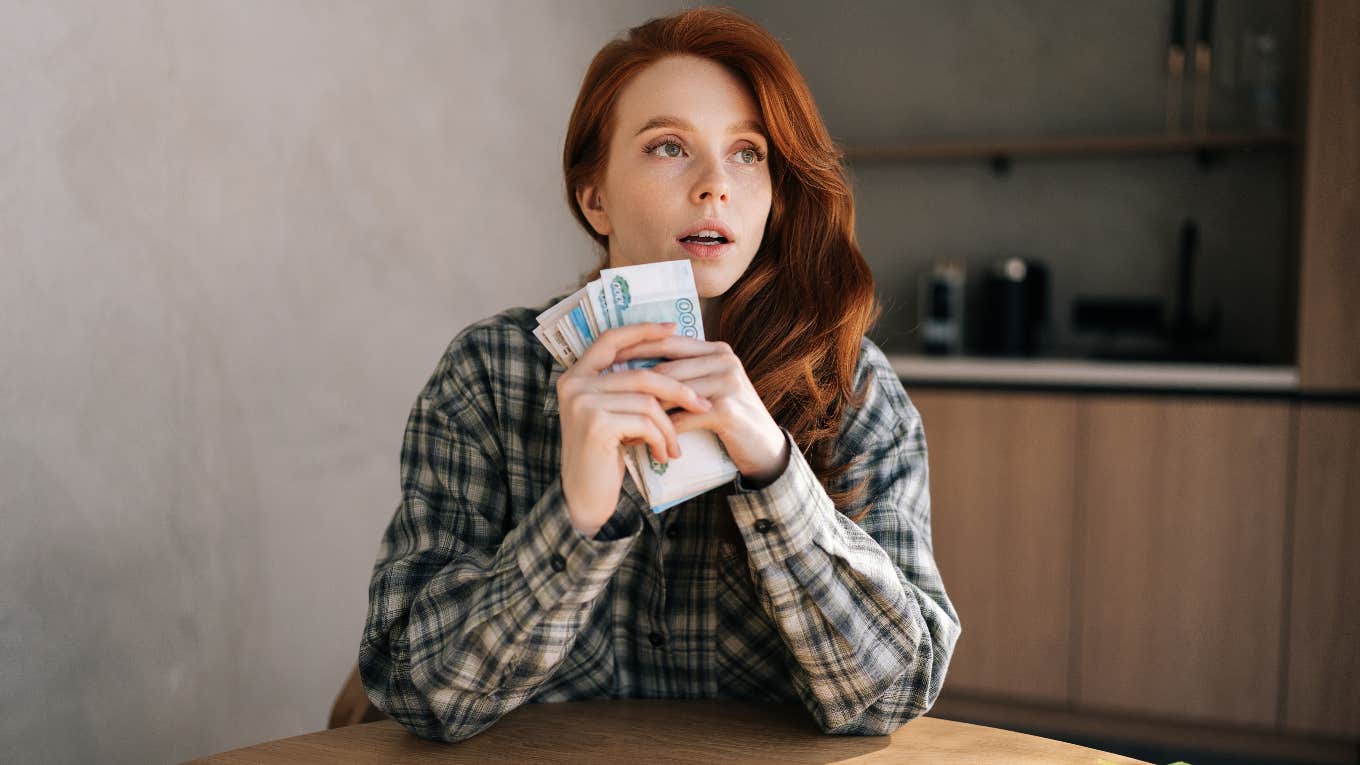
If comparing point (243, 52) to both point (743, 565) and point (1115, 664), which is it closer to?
point (743, 565)

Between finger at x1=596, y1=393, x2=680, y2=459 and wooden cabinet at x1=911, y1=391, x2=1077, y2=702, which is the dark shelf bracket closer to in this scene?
wooden cabinet at x1=911, y1=391, x2=1077, y2=702

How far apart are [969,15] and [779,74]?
2805 millimetres

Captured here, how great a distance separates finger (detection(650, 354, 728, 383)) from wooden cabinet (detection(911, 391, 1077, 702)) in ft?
7.55

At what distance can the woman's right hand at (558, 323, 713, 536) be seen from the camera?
0.91 m

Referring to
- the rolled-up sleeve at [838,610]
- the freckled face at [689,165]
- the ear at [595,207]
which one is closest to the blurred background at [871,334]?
the ear at [595,207]

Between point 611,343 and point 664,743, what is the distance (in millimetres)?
383

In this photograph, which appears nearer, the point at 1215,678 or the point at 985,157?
the point at 1215,678

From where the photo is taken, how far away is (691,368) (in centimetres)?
95

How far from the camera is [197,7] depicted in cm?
168

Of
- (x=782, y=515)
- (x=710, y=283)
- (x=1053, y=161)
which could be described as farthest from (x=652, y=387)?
(x=1053, y=161)

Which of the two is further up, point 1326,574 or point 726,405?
point 726,405

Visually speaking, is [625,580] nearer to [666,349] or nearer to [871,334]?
[666,349]

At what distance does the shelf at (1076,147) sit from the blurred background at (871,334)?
0.02 metres

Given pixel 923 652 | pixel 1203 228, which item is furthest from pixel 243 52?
pixel 1203 228
